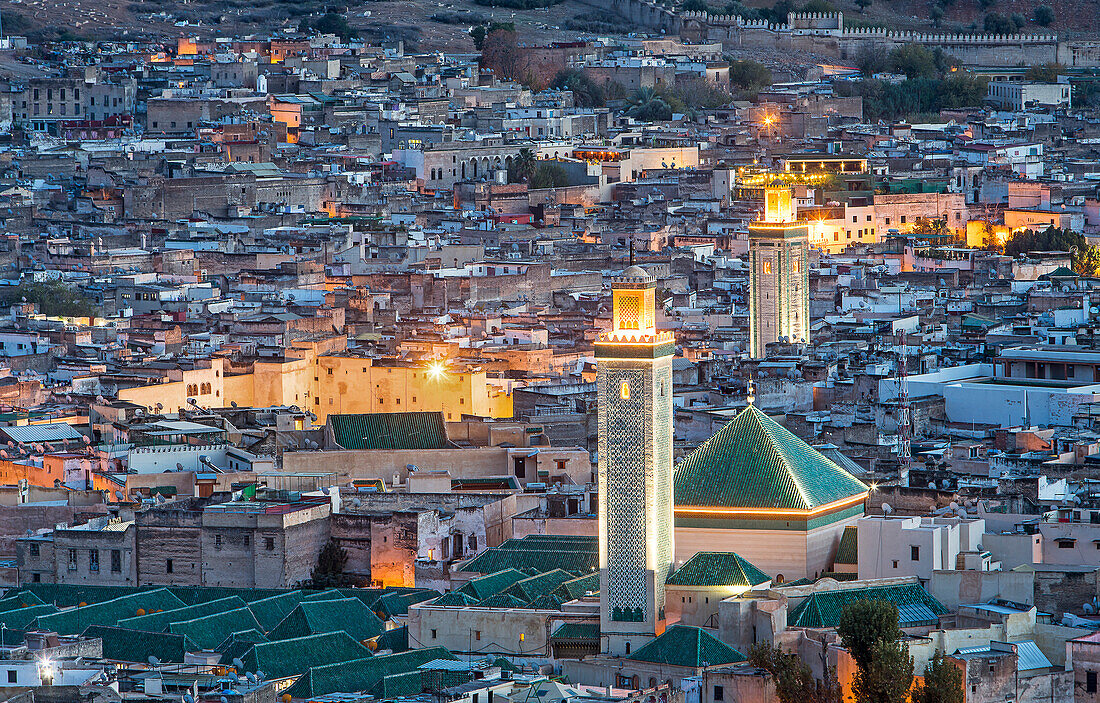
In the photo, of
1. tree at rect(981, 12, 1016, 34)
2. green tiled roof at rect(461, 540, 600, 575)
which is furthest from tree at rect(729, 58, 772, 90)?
green tiled roof at rect(461, 540, 600, 575)

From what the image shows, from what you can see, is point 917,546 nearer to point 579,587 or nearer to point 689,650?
point 689,650

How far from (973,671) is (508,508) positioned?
8.13 meters

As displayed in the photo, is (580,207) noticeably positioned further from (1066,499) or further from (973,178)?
(1066,499)

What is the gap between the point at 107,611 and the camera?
93.1 feet

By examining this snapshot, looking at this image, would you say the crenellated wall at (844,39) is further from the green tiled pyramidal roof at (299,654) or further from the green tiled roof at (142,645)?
the green tiled pyramidal roof at (299,654)

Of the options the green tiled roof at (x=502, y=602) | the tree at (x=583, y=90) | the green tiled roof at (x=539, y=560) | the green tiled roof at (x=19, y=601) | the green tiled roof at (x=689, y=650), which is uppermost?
the tree at (x=583, y=90)

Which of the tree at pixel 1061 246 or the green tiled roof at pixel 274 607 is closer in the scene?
the green tiled roof at pixel 274 607

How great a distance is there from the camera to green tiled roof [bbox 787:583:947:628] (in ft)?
84.7

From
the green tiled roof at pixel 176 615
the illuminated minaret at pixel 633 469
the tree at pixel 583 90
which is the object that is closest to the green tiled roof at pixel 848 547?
the illuminated minaret at pixel 633 469

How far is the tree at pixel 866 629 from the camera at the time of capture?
2422 centimetres

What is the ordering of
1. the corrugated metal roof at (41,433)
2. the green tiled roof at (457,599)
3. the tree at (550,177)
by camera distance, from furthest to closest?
the tree at (550,177) < the corrugated metal roof at (41,433) < the green tiled roof at (457,599)

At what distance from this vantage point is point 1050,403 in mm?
36219

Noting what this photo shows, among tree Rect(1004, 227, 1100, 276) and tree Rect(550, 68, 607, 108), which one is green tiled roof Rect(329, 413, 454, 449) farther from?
tree Rect(550, 68, 607, 108)

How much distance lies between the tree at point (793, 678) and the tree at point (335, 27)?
6670 cm
